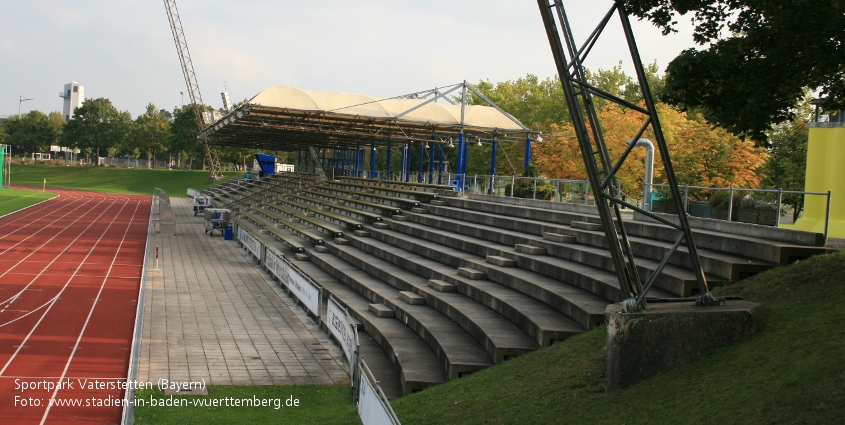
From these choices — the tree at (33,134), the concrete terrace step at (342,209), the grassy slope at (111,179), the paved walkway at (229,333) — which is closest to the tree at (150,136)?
the grassy slope at (111,179)

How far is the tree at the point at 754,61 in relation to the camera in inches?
328

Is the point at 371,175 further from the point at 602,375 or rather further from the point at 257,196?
the point at 602,375

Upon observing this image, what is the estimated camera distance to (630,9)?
869 cm

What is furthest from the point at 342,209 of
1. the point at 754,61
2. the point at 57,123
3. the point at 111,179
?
the point at 57,123

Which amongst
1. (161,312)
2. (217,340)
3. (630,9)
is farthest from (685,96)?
(161,312)

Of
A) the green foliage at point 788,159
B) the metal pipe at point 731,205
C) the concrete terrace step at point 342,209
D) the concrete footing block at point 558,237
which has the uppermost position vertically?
the green foliage at point 788,159

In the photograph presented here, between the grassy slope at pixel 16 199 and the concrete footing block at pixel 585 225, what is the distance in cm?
4055

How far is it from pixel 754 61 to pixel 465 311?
244 inches

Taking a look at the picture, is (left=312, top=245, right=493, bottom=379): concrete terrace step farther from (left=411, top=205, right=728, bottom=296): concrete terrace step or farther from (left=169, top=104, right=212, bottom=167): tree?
(left=169, top=104, right=212, bottom=167): tree

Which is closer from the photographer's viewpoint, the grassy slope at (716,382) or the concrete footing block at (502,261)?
the grassy slope at (716,382)

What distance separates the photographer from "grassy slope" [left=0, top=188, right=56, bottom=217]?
50431mm

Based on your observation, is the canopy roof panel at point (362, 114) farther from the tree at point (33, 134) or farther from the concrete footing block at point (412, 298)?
the tree at point (33, 134)

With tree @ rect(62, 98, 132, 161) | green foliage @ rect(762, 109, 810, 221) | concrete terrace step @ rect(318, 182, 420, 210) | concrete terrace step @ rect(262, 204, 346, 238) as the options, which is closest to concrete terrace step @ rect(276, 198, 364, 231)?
concrete terrace step @ rect(262, 204, 346, 238)

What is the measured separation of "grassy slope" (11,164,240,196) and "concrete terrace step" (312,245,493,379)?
75.1 meters
